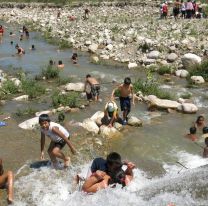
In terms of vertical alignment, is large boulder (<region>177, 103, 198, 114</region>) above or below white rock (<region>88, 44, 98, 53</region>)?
above

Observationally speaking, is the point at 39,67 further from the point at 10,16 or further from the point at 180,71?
the point at 10,16

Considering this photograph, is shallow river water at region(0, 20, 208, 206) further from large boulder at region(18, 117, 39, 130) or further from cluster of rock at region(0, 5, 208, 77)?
cluster of rock at region(0, 5, 208, 77)

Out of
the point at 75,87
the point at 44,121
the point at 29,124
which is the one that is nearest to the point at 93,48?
the point at 75,87

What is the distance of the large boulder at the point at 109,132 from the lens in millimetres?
12620

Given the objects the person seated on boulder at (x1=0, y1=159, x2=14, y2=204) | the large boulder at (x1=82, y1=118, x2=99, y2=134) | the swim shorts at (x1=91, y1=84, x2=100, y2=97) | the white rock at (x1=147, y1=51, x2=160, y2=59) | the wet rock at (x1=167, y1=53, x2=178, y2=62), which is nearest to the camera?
the person seated on boulder at (x1=0, y1=159, x2=14, y2=204)

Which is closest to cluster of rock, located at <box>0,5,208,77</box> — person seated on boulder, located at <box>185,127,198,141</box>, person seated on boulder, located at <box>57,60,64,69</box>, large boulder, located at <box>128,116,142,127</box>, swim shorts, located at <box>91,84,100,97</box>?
person seated on boulder, located at <box>57,60,64,69</box>

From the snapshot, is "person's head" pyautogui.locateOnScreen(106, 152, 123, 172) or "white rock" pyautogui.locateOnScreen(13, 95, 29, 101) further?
"white rock" pyautogui.locateOnScreen(13, 95, 29, 101)

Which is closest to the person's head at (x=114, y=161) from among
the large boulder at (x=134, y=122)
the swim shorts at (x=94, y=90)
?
the large boulder at (x=134, y=122)

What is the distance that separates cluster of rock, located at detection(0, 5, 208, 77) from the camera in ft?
74.9

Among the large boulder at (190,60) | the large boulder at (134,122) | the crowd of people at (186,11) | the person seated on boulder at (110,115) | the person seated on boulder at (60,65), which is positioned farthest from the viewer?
the crowd of people at (186,11)

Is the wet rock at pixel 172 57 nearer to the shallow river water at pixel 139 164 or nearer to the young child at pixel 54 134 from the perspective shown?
the shallow river water at pixel 139 164

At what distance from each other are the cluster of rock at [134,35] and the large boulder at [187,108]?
5803 mm

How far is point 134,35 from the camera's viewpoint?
27078 millimetres

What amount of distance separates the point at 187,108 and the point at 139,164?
468 cm
